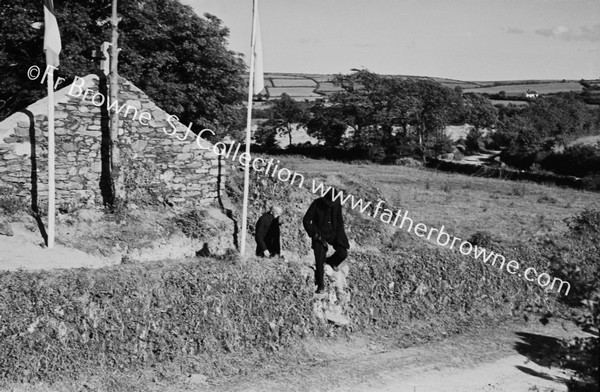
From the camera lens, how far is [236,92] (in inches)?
1116

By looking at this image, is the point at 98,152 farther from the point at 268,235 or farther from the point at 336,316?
the point at 336,316

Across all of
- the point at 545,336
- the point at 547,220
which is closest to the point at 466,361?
the point at 545,336

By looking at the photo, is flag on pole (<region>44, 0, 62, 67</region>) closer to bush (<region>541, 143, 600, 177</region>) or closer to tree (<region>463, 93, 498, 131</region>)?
bush (<region>541, 143, 600, 177</region>)

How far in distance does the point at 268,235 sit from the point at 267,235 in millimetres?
26

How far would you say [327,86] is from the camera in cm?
7644

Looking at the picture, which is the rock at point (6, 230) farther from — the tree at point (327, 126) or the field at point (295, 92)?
the field at point (295, 92)

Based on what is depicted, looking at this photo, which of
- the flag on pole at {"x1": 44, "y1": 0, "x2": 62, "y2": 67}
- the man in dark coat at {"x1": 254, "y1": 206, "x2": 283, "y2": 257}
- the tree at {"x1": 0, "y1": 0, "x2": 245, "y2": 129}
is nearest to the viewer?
the flag on pole at {"x1": 44, "y1": 0, "x2": 62, "y2": 67}

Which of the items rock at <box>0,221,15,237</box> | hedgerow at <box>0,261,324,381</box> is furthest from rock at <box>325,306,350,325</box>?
rock at <box>0,221,15,237</box>

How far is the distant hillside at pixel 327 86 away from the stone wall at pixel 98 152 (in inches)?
1666

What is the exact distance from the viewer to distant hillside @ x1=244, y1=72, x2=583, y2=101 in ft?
223

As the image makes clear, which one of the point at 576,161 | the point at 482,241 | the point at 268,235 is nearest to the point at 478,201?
the point at 482,241

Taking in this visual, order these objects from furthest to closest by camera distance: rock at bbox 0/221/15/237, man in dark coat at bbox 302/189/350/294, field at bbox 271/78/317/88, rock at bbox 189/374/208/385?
field at bbox 271/78/317/88 → rock at bbox 0/221/15/237 → man in dark coat at bbox 302/189/350/294 → rock at bbox 189/374/208/385

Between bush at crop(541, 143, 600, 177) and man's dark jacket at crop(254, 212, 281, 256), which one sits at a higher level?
bush at crop(541, 143, 600, 177)

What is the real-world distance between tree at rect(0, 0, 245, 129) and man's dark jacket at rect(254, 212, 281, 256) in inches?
315
